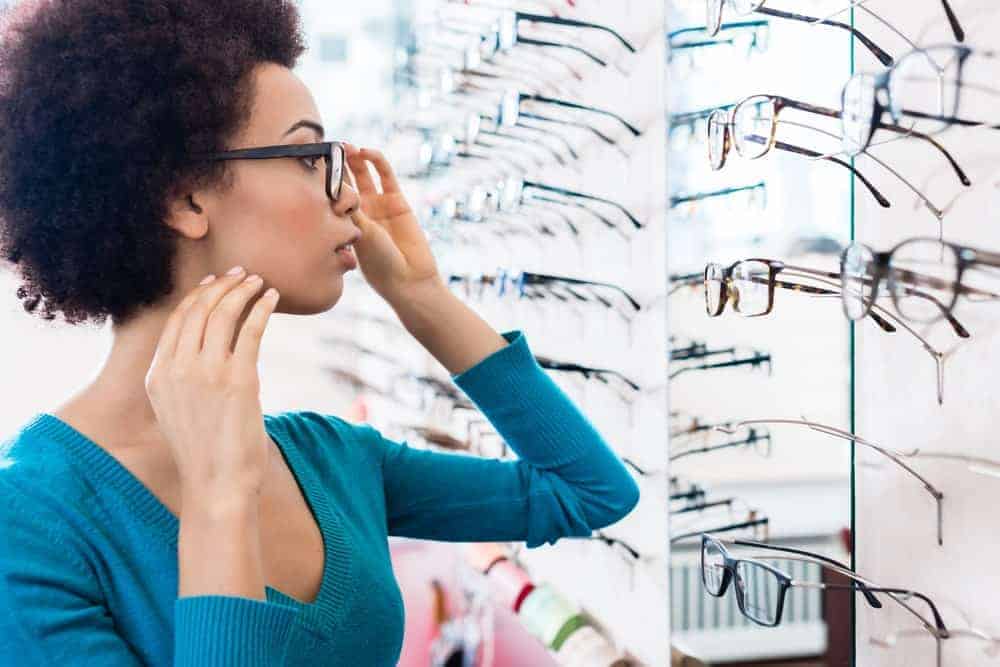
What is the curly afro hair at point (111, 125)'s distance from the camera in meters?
0.88

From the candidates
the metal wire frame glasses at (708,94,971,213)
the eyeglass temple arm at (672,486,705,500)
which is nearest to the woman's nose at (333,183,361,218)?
the metal wire frame glasses at (708,94,971,213)

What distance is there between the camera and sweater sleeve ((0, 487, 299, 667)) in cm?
74

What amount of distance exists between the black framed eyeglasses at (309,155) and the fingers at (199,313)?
0.35ft

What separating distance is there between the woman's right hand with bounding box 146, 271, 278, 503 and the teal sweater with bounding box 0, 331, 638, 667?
95 mm

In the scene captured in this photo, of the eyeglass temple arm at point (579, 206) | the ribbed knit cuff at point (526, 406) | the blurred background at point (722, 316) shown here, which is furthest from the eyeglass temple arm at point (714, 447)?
the eyeglass temple arm at point (579, 206)

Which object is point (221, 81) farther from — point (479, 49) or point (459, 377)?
point (479, 49)

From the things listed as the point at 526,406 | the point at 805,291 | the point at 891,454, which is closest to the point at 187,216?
the point at 526,406

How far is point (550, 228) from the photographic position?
1623 mm

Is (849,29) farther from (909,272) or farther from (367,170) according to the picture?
(367,170)

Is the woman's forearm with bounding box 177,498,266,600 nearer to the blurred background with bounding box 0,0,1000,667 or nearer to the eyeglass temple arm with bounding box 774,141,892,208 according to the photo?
the blurred background with bounding box 0,0,1000,667

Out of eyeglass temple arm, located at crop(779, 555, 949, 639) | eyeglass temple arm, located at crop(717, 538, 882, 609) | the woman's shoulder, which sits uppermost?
the woman's shoulder

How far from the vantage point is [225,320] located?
2.77 feet

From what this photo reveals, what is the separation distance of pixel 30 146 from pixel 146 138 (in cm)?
10

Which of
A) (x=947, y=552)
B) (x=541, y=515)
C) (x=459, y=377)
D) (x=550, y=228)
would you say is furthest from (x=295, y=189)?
(x=550, y=228)
